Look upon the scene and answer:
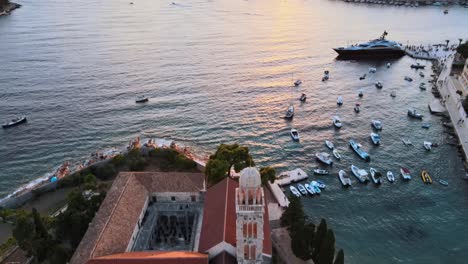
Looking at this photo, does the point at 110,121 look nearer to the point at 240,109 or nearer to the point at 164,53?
the point at 240,109

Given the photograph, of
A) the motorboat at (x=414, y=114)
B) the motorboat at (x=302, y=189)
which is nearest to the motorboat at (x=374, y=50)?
the motorboat at (x=414, y=114)

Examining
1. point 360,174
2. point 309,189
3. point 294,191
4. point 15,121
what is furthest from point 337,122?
point 15,121

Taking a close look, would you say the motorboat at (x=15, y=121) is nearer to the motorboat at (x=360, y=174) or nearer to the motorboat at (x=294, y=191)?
the motorboat at (x=294, y=191)

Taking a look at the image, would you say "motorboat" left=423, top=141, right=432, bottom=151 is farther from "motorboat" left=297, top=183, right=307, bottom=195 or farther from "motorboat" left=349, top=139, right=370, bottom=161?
"motorboat" left=297, top=183, right=307, bottom=195

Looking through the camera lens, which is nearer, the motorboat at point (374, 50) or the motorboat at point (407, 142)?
the motorboat at point (407, 142)

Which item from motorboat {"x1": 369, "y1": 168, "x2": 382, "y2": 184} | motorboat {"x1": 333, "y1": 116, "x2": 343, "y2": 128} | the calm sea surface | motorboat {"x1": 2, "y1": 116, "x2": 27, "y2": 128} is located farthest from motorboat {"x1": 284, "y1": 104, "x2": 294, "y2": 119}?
motorboat {"x1": 2, "y1": 116, "x2": 27, "y2": 128}

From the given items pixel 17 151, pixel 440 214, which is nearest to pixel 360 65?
pixel 440 214
